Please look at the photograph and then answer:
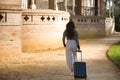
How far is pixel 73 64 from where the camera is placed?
10.4 m

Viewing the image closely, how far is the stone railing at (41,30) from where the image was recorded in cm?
1925

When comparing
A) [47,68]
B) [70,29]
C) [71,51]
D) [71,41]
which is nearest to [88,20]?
[47,68]

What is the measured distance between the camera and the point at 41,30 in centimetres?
2002

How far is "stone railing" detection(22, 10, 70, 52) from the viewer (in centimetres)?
1925

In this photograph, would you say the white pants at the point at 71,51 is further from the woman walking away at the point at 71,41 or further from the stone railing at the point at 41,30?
the stone railing at the point at 41,30

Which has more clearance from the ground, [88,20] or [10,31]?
[88,20]

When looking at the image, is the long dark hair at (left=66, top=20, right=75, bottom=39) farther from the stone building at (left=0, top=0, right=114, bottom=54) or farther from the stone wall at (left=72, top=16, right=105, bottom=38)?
the stone wall at (left=72, top=16, right=105, bottom=38)

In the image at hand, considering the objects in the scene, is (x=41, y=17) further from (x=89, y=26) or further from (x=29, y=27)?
(x=89, y=26)

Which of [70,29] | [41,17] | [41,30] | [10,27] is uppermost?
[41,17]

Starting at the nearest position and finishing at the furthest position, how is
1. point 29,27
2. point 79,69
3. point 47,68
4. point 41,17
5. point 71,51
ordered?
point 79,69 → point 71,51 → point 47,68 → point 29,27 → point 41,17

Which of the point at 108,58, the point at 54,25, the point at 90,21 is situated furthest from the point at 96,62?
the point at 90,21

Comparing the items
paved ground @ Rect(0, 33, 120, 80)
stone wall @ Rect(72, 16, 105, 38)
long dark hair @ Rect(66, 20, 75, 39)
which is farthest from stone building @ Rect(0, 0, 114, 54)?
long dark hair @ Rect(66, 20, 75, 39)

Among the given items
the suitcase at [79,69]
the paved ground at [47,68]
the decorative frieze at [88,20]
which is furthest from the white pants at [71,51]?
the decorative frieze at [88,20]

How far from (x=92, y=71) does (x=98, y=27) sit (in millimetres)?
20886
